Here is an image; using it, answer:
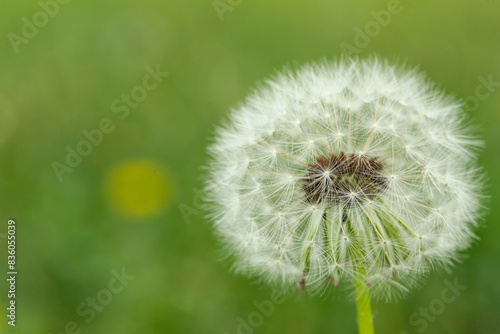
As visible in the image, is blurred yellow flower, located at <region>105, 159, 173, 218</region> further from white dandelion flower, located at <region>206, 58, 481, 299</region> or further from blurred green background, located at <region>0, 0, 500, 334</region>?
Result: white dandelion flower, located at <region>206, 58, 481, 299</region>

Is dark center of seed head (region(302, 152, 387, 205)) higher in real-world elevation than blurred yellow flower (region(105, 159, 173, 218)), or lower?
higher

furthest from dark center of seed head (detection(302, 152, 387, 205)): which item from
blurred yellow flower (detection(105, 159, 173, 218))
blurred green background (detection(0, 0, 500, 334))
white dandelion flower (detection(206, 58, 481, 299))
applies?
blurred yellow flower (detection(105, 159, 173, 218))

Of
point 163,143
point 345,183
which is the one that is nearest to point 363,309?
point 345,183

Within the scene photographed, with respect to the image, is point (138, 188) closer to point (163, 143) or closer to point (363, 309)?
point (163, 143)

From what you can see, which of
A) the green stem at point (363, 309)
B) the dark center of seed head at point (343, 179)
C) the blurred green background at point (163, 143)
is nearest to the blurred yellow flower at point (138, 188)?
the blurred green background at point (163, 143)

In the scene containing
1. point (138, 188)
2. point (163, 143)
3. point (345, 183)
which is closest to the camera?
point (345, 183)

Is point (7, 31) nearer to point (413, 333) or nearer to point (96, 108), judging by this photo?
point (96, 108)
